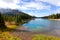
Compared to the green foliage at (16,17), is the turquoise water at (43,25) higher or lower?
lower

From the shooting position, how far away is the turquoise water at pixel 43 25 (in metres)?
3.62

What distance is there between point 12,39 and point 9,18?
32.6 inches

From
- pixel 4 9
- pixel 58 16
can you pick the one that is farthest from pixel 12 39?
pixel 58 16

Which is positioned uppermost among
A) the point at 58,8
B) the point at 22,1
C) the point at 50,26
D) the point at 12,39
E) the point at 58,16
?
the point at 22,1

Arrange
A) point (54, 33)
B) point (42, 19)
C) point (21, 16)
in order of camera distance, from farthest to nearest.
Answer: point (21, 16) < point (42, 19) < point (54, 33)

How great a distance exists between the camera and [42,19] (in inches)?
145

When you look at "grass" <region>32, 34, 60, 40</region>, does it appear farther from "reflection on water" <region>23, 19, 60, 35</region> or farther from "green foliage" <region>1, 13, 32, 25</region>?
"green foliage" <region>1, 13, 32, 25</region>

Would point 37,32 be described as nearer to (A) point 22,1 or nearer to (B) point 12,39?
(B) point 12,39

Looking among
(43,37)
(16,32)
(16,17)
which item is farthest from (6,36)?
(43,37)

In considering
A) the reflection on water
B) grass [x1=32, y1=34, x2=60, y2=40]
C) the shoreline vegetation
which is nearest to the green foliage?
the shoreline vegetation

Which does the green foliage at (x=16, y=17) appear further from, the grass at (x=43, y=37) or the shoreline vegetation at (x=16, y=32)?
the grass at (x=43, y=37)

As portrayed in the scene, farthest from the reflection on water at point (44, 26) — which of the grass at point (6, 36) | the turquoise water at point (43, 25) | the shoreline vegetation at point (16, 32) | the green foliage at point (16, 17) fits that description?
the grass at point (6, 36)

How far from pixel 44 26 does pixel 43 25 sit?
4cm

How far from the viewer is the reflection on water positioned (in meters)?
3.60
